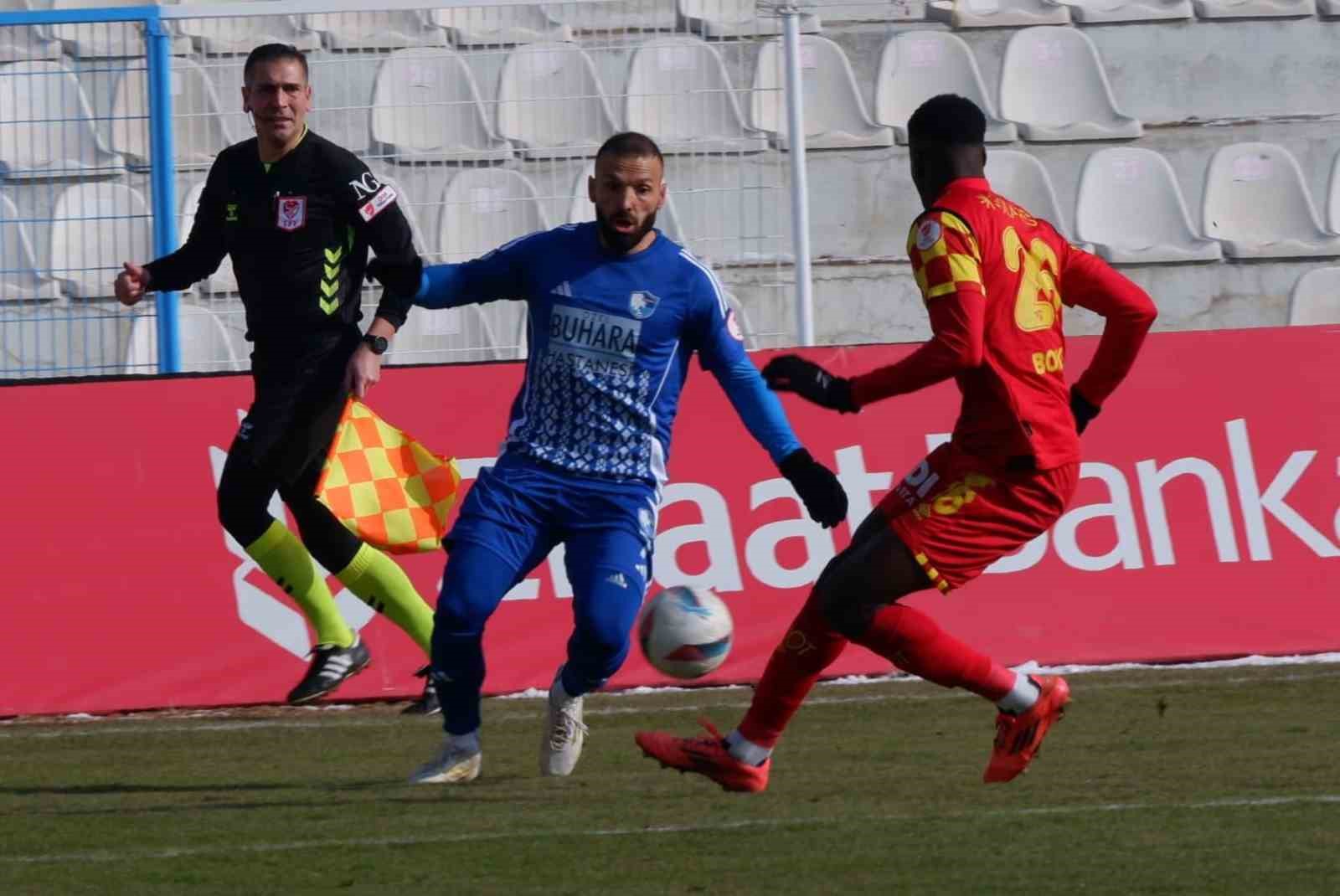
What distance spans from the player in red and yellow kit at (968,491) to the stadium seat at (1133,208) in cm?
799

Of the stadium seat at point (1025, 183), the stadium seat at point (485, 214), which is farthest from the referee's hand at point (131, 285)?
the stadium seat at point (1025, 183)

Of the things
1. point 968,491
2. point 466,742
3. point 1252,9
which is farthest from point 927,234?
point 1252,9

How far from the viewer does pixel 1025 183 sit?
13852 millimetres

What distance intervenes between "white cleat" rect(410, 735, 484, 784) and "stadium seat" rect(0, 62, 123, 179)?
4.38 metres

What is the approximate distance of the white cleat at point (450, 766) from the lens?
21.7 feet

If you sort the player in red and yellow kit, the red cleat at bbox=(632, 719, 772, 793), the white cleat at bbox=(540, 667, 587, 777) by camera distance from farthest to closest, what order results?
the white cleat at bbox=(540, 667, 587, 777)
the red cleat at bbox=(632, 719, 772, 793)
the player in red and yellow kit

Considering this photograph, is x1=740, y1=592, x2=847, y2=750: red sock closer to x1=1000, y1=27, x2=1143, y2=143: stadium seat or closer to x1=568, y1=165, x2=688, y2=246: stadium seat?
x1=568, y1=165, x2=688, y2=246: stadium seat

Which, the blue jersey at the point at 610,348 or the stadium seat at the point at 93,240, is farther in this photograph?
the stadium seat at the point at 93,240

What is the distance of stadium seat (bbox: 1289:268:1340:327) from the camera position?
1367 cm

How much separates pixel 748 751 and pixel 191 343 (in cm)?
487

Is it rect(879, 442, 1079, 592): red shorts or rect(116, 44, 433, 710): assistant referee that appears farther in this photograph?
rect(116, 44, 433, 710): assistant referee

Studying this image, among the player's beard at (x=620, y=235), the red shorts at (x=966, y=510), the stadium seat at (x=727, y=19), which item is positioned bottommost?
the red shorts at (x=966, y=510)

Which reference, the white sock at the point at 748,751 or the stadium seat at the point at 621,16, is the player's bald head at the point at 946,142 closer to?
the white sock at the point at 748,751

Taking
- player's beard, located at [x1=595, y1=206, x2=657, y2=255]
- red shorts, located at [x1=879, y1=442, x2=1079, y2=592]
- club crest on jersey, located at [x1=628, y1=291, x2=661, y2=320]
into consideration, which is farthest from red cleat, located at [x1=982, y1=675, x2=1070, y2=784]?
player's beard, located at [x1=595, y1=206, x2=657, y2=255]
